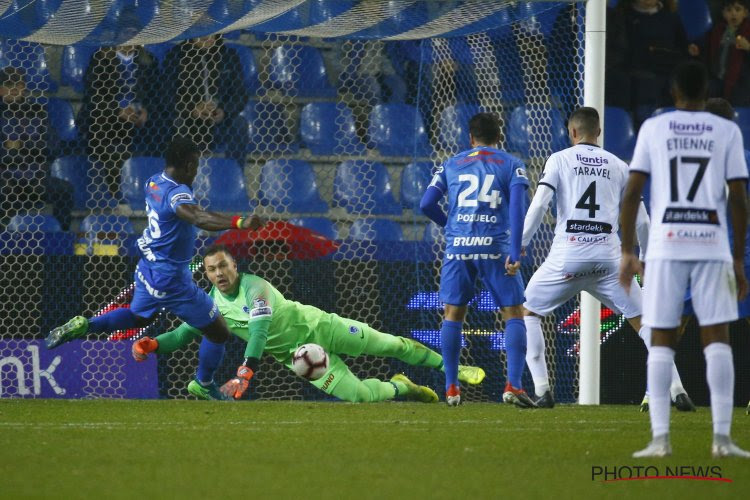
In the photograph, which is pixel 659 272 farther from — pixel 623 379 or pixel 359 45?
pixel 359 45

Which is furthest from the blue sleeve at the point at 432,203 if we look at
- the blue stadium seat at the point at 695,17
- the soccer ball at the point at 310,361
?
the blue stadium seat at the point at 695,17

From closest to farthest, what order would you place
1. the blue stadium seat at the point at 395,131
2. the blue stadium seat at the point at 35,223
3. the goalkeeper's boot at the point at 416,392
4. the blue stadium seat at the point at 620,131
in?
the goalkeeper's boot at the point at 416,392
the blue stadium seat at the point at 35,223
the blue stadium seat at the point at 395,131
the blue stadium seat at the point at 620,131

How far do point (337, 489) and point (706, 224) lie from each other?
6.58 feet

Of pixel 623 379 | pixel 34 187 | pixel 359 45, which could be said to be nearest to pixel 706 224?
pixel 623 379

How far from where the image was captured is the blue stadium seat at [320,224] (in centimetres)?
1181

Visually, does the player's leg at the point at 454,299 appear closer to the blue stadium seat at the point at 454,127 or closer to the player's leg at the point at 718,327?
the blue stadium seat at the point at 454,127

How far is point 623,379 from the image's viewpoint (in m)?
9.86

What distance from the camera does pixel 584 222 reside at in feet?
26.8

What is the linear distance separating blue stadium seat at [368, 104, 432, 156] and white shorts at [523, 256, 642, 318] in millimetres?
4112

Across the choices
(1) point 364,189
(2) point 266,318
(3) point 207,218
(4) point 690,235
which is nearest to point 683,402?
(2) point 266,318

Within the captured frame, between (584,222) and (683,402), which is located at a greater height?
(584,222)

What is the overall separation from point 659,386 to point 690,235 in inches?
26.4

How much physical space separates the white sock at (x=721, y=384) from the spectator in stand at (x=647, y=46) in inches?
346

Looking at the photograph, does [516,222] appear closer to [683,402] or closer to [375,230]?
[683,402]
